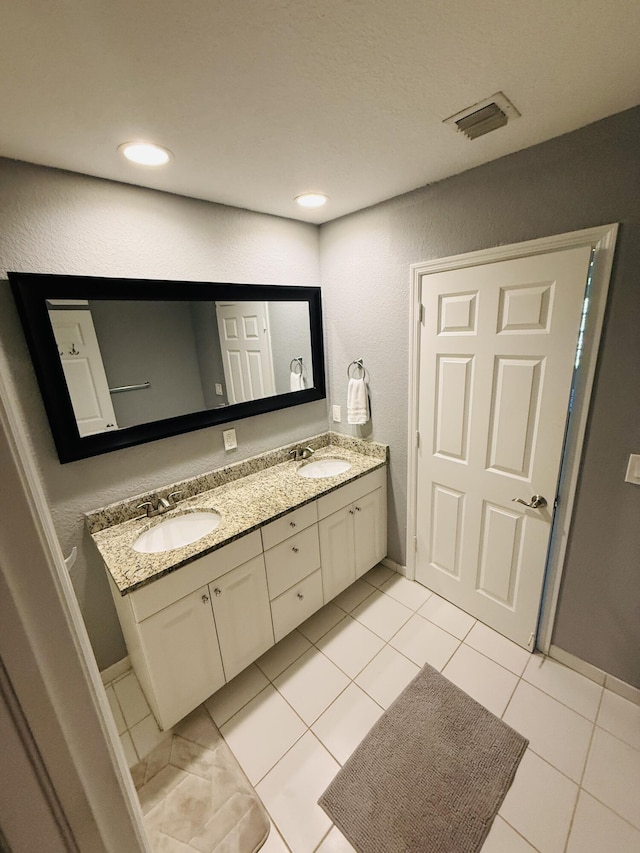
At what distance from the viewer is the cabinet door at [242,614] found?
153 cm

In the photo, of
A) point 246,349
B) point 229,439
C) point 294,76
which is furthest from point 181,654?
point 294,76

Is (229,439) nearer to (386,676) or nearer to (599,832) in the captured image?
(386,676)

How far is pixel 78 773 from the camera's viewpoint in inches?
16.3

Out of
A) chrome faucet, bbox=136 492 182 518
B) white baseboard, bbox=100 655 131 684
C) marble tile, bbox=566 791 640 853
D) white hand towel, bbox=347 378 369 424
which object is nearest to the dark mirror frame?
chrome faucet, bbox=136 492 182 518

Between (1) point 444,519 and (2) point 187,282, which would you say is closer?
(2) point 187,282

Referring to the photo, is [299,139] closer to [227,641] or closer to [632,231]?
[632,231]

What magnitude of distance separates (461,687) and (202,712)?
124 cm

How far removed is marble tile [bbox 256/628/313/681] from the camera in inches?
70.8

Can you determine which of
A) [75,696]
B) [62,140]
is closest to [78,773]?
[75,696]

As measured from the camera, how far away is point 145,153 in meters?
1.26

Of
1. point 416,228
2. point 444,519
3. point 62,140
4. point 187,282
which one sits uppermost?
point 62,140

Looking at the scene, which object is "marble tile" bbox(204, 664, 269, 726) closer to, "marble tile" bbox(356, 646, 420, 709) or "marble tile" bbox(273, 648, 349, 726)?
"marble tile" bbox(273, 648, 349, 726)

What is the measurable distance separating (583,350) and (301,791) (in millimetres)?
2039

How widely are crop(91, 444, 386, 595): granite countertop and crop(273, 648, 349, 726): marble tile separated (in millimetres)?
844
